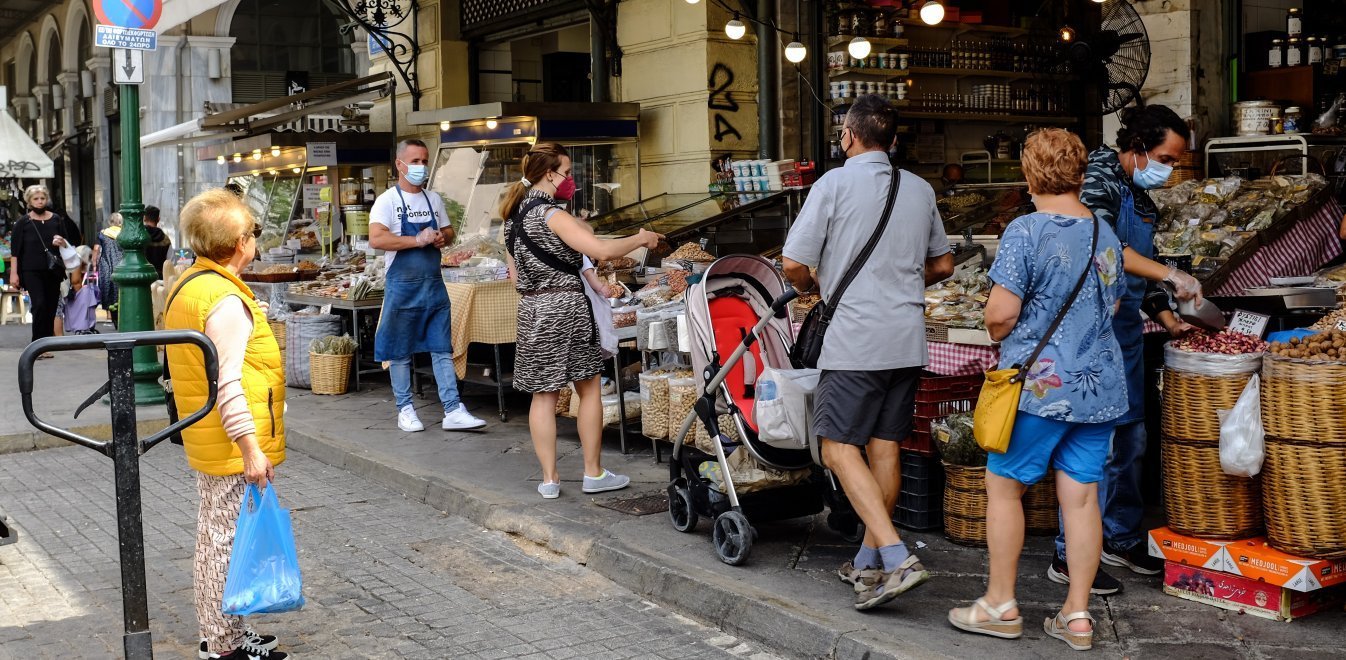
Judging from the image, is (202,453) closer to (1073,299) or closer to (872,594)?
(872,594)

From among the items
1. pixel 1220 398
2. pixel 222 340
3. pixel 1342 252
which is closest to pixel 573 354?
pixel 222 340

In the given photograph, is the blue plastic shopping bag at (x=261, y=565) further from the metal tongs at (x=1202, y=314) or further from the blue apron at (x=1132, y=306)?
the metal tongs at (x=1202, y=314)

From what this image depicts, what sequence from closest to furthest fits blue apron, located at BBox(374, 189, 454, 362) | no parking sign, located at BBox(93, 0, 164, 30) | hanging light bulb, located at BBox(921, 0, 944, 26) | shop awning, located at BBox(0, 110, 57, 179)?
blue apron, located at BBox(374, 189, 454, 362)
no parking sign, located at BBox(93, 0, 164, 30)
hanging light bulb, located at BBox(921, 0, 944, 26)
shop awning, located at BBox(0, 110, 57, 179)

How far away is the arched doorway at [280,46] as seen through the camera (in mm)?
24688

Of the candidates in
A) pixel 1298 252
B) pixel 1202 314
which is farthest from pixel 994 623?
pixel 1298 252

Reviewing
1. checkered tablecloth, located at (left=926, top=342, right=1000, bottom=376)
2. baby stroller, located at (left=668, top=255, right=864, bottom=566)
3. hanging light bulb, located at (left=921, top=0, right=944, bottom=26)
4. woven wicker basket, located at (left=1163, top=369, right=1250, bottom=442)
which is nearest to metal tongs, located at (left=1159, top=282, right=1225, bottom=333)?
woven wicker basket, located at (left=1163, top=369, right=1250, bottom=442)

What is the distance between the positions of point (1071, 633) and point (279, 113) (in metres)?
13.8

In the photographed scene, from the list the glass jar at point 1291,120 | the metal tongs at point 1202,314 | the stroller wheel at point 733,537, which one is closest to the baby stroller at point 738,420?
the stroller wheel at point 733,537

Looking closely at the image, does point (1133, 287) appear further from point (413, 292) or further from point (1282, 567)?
point (413, 292)

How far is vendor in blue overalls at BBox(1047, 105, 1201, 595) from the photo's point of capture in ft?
16.0

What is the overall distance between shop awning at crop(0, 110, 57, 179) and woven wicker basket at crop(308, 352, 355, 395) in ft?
49.6

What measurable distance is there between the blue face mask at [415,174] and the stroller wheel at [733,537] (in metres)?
4.34

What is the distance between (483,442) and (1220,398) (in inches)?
191

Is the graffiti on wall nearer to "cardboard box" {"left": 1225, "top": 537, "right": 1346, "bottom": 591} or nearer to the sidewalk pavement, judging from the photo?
the sidewalk pavement
